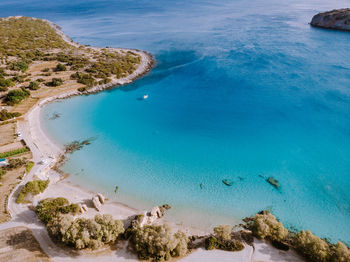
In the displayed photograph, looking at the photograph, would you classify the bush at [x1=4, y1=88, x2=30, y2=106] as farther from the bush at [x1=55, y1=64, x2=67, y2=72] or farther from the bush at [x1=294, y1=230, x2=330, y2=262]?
the bush at [x1=294, y1=230, x2=330, y2=262]

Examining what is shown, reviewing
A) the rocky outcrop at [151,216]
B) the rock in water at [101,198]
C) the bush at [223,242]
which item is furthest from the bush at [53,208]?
the bush at [223,242]

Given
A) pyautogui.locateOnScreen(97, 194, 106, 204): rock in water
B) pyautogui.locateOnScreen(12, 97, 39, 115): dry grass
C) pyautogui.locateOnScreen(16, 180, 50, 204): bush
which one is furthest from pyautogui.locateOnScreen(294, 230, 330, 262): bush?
pyautogui.locateOnScreen(12, 97, 39, 115): dry grass

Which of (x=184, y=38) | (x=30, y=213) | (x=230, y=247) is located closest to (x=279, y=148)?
(x=230, y=247)

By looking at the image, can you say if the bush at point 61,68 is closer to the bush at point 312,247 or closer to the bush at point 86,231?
the bush at point 86,231

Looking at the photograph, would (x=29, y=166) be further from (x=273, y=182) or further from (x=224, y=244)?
(x=273, y=182)

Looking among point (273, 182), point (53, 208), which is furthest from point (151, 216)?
point (273, 182)

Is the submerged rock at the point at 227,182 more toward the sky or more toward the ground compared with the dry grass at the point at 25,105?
more toward the ground

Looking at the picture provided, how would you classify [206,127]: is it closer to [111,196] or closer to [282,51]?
[111,196]
